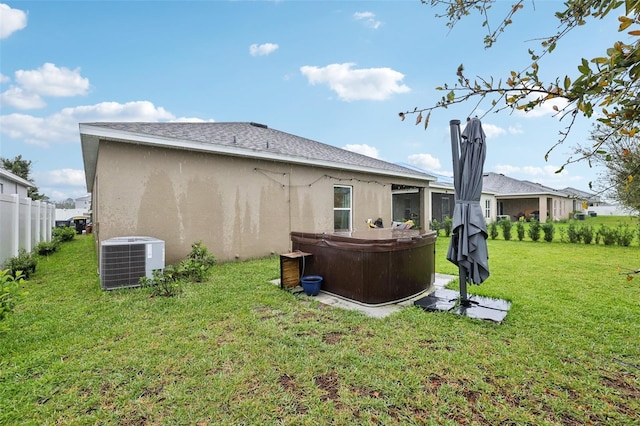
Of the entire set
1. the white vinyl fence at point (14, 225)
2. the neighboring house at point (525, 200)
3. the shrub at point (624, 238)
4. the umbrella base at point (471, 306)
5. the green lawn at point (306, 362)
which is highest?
the neighboring house at point (525, 200)

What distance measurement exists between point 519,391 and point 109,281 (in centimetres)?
580

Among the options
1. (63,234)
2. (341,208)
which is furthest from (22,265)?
(63,234)

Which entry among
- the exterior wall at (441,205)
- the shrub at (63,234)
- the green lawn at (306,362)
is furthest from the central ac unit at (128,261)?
the exterior wall at (441,205)

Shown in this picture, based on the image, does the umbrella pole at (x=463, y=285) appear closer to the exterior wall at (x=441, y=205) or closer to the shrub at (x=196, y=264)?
the shrub at (x=196, y=264)

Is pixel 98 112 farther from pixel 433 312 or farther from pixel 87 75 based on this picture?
pixel 433 312

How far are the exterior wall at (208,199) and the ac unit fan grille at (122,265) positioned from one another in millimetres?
1251

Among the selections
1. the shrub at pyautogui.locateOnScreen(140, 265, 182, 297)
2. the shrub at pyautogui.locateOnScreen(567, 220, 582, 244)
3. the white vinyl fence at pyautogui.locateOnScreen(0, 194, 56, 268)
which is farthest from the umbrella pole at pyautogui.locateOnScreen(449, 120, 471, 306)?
the shrub at pyautogui.locateOnScreen(567, 220, 582, 244)

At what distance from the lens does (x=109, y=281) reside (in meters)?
5.09

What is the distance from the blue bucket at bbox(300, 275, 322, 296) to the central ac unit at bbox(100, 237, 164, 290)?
2.73m

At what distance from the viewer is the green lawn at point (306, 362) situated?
2.17 metres

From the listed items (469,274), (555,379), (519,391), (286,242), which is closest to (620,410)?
(555,379)

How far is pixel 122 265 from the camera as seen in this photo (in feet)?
16.9

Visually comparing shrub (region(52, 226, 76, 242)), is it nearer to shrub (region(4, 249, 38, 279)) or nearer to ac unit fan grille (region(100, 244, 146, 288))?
shrub (region(4, 249, 38, 279))

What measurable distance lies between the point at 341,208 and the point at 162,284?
20.6 feet
